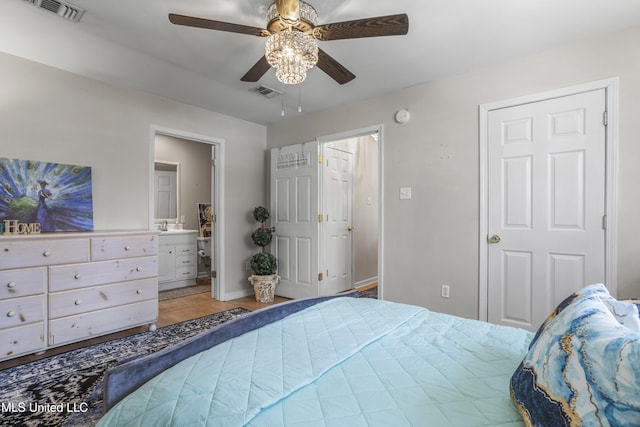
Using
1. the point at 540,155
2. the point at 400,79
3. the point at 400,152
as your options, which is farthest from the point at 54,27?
the point at 540,155

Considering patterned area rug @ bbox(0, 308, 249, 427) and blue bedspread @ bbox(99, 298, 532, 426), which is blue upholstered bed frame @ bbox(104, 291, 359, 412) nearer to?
blue bedspread @ bbox(99, 298, 532, 426)

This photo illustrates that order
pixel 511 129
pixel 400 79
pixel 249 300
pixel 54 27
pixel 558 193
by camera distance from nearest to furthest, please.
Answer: pixel 54 27 < pixel 558 193 < pixel 511 129 < pixel 400 79 < pixel 249 300

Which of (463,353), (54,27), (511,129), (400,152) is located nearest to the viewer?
(463,353)

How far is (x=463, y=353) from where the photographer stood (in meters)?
1.16

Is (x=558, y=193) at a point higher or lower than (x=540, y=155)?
lower

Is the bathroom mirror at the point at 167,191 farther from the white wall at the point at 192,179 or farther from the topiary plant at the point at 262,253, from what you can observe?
the topiary plant at the point at 262,253

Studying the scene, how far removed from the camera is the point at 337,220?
436 cm

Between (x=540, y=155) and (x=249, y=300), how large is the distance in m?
3.65

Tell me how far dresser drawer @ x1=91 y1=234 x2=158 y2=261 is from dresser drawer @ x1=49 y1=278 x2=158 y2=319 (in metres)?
0.26

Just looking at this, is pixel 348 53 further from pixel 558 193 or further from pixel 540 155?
pixel 558 193

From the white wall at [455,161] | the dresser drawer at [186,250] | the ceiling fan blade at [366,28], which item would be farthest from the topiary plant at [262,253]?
the ceiling fan blade at [366,28]

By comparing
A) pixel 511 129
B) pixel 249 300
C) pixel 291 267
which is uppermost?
pixel 511 129

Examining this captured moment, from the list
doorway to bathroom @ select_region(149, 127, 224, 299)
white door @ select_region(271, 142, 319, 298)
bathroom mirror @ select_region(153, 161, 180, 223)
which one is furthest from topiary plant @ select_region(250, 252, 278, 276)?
bathroom mirror @ select_region(153, 161, 180, 223)

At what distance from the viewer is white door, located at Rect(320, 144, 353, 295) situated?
412 cm
